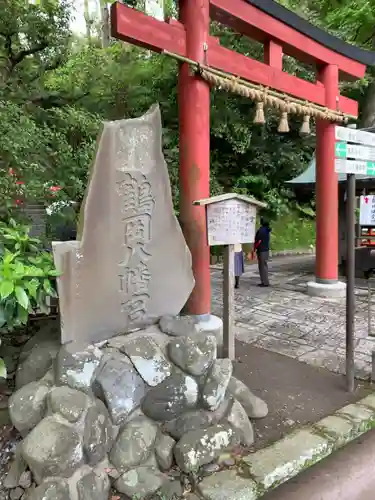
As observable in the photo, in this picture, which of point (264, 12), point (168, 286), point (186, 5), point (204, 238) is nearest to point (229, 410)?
point (168, 286)

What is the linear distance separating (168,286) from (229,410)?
1231 millimetres

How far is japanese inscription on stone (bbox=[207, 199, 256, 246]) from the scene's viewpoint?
4531 mm

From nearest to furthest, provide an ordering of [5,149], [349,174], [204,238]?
[349,174] < [5,149] < [204,238]

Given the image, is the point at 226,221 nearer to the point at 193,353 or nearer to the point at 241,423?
the point at 193,353

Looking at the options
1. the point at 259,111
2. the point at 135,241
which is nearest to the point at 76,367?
the point at 135,241

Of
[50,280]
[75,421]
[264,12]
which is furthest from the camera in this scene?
[264,12]

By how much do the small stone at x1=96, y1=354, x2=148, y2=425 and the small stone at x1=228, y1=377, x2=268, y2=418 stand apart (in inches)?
35.5

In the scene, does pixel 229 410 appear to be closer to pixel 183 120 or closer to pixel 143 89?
pixel 183 120

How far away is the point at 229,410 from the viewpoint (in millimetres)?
3395

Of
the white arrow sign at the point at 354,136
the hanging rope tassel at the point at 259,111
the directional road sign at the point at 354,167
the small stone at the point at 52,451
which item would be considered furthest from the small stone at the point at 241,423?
the hanging rope tassel at the point at 259,111

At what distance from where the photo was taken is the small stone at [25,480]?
8.95 feet

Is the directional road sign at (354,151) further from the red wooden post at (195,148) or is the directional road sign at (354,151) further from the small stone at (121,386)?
the small stone at (121,386)

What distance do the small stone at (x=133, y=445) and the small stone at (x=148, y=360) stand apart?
1.15 ft

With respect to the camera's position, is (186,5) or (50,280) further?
(186,5)
